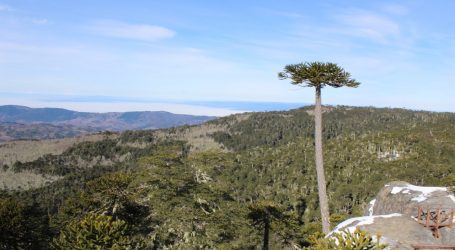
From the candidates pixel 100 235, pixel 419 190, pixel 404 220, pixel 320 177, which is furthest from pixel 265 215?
pixel 404 220

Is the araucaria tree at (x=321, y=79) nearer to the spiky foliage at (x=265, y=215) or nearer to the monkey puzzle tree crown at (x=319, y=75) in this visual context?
the monkey puzzle tree crown at (x=319, y=75)

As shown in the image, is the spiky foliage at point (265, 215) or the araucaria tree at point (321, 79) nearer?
the araucaria tree at point (321, 79)

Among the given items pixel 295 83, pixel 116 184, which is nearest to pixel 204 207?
pixel 116 184

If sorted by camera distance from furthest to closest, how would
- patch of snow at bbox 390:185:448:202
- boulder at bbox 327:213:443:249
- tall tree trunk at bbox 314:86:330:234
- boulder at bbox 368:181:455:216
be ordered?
tall tree trunk at bbox 314:86:330:234, patch of snow at bbox 390:185:448:202, boulder at bbox 368:181:455:216, boulder at bbox 327:213:443:249

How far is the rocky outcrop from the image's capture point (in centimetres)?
1945

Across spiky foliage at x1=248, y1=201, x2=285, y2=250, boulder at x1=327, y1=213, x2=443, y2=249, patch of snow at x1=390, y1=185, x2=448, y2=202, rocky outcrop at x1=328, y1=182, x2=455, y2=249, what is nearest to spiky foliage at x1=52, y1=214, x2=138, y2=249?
rocky outcrop at x1=328, y1=182, x2=455, y2=249

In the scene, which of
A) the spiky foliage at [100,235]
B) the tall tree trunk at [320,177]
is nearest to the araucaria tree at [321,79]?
the tall tree trunk at [320,177]

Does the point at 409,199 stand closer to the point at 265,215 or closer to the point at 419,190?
the point at 419,190

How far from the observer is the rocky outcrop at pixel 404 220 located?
1945 cm

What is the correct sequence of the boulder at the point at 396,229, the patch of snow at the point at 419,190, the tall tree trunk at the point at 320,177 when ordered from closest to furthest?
the boulder at the point at 396,229, the patch of snow at the point at 419,190, the tall tree trunk at the point at 320,177

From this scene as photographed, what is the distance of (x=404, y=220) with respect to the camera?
2073 cm

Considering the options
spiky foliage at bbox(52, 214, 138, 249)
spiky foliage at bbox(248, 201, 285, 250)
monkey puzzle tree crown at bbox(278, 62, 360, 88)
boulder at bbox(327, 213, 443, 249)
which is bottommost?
spiky foliage at bbox(248, 201, 285, 250)

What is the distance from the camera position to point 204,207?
39406 mm

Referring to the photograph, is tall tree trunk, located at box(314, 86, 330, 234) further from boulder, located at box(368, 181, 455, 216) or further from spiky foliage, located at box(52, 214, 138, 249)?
spiky foliage, located at box(52, 214, 138, 249)
